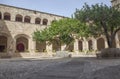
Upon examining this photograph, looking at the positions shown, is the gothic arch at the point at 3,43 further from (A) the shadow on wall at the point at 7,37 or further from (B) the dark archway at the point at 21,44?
(B) the dark archway at the point at 21,44

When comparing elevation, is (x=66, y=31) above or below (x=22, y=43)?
above

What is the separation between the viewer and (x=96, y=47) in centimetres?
3772

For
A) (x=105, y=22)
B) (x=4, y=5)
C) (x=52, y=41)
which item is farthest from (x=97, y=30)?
(x=4, y=5)

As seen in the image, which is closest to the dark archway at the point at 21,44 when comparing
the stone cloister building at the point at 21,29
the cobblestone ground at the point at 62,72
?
the stone cloister building at the point at 21,29

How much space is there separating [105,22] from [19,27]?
1711 centimetres

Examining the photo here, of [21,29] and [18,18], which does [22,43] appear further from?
[18,18]

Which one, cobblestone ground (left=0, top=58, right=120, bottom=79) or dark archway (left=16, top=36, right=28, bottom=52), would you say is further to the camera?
dark archway (left=16, top=36, right=28, bottom=52)

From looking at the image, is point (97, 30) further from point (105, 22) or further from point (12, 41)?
point (12, 41)

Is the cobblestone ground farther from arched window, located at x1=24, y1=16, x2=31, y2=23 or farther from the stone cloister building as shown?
arched window, located at x1=24, y1=16, x2=31, y2=23

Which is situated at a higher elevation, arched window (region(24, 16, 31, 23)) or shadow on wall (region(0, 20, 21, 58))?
arched window (region(24, 16, 31, 23))

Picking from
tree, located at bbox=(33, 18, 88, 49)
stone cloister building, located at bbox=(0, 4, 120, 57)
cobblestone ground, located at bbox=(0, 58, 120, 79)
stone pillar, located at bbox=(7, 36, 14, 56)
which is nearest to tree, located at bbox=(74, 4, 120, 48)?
tree, located at bbox=(33, 18, 88, 49)

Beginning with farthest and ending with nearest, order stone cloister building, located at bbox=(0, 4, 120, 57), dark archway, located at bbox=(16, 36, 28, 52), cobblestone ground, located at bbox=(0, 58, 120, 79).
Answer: dark archway, located at bbox=(16, 36, 28, 52) < stone cloister building, located at bbox=(0, 4, 120, 57) < cobblestone ground, located at bbox=(0, 58, 120, 79)

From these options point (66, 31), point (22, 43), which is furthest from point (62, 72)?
point (22, 43)

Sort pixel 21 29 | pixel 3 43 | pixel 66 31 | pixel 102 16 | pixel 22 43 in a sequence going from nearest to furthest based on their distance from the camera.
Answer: pixel 102 16, pixel 66 31, pixel 21 29, pixel 3 43, pixel 22 43
